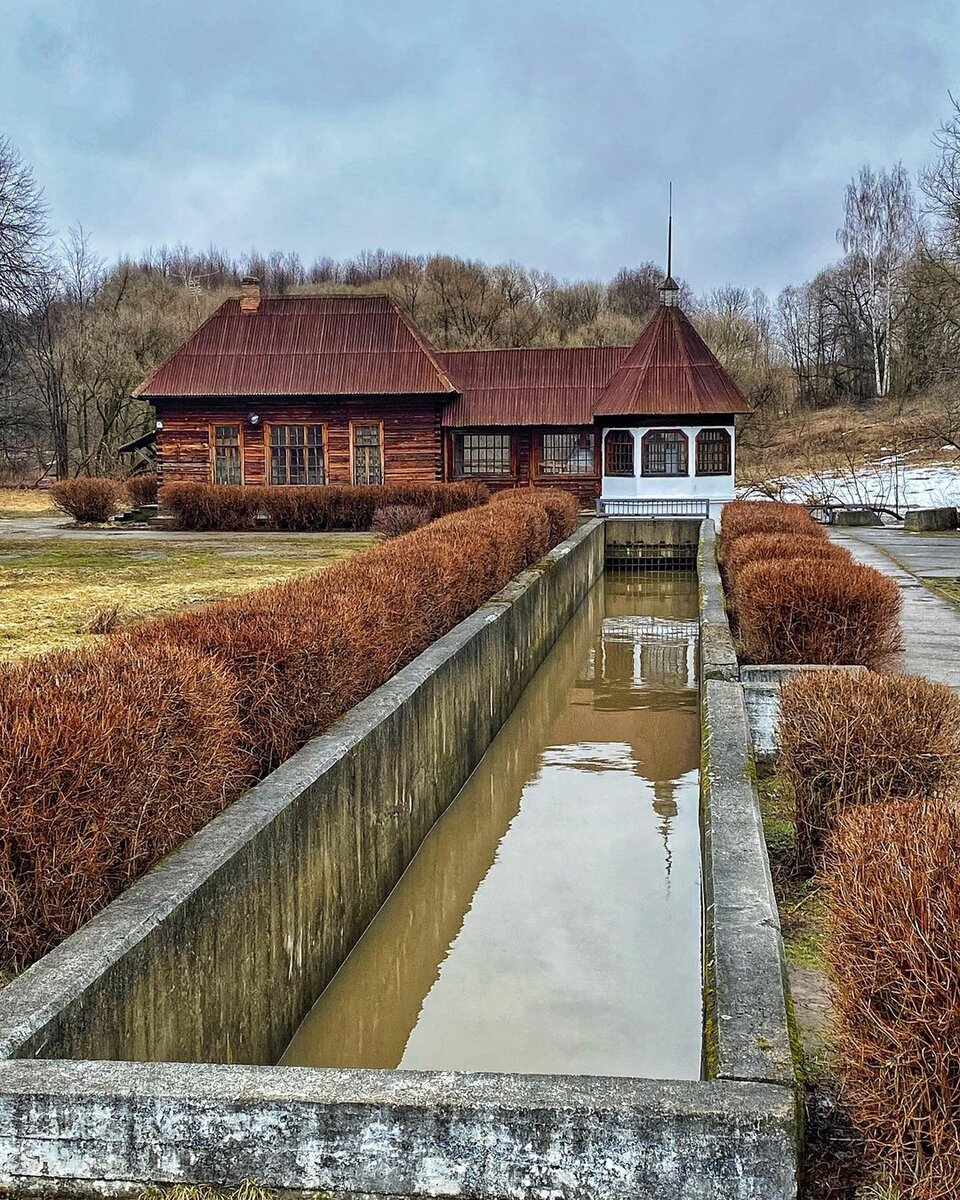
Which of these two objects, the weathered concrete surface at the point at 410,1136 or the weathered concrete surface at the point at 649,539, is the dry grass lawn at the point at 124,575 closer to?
the weathered concrete surface at the point at 649,539

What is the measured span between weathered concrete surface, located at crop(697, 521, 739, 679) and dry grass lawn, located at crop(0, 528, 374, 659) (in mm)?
4362

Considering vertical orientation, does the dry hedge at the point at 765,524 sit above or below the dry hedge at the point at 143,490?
below

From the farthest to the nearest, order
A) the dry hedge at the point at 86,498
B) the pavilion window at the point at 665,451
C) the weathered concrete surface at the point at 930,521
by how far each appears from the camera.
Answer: the pavilion window at the point at 665,451, the dry hedge at the point at 86,498, the weathered concrete surface at the point at 930,521

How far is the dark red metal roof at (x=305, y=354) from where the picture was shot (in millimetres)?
36000

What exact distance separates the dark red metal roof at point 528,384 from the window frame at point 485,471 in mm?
594

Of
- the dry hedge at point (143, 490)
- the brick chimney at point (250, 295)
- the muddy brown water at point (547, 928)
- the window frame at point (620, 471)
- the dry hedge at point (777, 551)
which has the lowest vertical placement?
the muddy brown water at point (547, 928)

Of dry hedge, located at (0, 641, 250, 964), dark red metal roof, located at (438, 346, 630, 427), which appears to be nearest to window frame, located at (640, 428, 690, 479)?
dark red metal roof, located at (438, 346, 630, 427)

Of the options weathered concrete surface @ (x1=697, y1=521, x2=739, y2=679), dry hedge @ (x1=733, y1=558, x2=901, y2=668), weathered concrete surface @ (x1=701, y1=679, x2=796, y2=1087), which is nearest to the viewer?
weathered concrete surface @ (x1=701, y1=679, x2=796, y2=1087)

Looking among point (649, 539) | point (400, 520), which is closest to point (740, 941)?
point (400, 520)

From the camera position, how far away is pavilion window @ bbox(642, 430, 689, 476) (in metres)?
35.8

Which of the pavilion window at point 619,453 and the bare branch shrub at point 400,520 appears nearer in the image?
the bare branch shrub at point 400,520

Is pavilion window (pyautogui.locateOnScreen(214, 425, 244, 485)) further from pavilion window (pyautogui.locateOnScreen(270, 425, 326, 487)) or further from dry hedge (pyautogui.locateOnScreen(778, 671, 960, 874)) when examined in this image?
dry hedge (pyautogui.locateOnScreen(778, 671, 960, 874))

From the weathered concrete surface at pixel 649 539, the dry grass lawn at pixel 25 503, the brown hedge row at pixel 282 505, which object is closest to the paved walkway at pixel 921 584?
the weathered concrete surface at pixel 649 539

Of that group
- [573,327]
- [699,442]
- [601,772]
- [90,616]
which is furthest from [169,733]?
[573,327]
